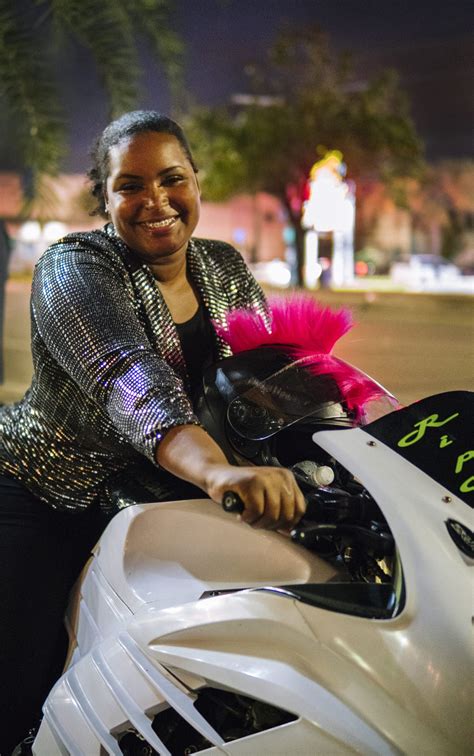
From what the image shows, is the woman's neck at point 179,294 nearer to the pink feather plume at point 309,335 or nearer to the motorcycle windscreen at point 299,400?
the pink feather plume at point 309,335

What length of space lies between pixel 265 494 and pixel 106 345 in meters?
0.62

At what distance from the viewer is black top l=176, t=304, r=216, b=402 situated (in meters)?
2.52

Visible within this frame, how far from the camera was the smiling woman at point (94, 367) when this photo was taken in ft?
7.25

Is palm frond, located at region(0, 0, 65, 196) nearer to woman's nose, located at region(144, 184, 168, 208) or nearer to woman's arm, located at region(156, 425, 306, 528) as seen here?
woman's nose, located at region(144, 184, 168, 208)

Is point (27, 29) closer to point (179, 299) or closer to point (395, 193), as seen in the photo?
point (179, 299)

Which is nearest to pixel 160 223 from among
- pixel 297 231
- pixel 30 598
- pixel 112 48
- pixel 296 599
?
pixel 30 598

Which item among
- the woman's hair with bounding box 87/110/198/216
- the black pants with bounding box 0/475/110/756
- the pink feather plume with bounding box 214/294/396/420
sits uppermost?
the woman's hair with bounding box 87/110/198/216

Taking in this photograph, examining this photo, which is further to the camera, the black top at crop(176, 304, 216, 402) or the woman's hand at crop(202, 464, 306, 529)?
the black top at crop(176, 304, 216, 402)

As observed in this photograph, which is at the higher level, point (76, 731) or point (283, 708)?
point (283, 708)

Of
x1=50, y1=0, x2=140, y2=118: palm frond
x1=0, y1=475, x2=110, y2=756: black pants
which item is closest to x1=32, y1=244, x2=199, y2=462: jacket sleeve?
x1=0, y1=475, x2=110, y2=756: black pants

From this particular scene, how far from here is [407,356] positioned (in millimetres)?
8148

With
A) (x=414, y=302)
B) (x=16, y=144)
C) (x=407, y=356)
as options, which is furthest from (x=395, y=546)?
(x=414, y=302)

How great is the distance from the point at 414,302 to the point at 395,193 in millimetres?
8719

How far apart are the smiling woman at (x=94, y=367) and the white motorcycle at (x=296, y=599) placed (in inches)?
8.9
